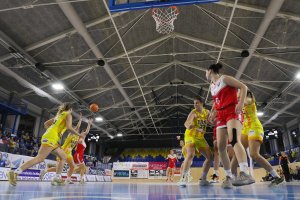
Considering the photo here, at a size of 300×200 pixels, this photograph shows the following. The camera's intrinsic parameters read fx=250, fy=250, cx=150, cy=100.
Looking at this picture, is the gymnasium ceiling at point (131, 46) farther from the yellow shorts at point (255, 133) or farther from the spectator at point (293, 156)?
the yellow shorts at point (255, 133)

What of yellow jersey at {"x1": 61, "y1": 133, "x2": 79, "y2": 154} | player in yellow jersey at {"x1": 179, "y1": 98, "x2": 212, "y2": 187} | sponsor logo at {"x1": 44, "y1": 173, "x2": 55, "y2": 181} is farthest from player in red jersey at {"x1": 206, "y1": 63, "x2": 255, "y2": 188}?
sponsor logo at {"x1": 44, "y1": 173, "x2": 55, "y2": 181}

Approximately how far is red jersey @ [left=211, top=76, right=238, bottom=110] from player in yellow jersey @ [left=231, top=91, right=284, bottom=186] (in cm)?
88

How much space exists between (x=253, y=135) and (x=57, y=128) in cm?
405

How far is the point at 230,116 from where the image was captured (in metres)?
3.55

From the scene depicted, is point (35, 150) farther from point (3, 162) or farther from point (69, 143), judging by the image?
point (69, 143)

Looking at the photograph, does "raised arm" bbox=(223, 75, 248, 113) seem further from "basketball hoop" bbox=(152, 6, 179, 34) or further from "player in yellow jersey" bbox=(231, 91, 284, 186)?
"basketball hoop" bbox=(152, 6, 179, 34)

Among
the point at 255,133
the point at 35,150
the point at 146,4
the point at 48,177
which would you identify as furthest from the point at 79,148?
the point at 35,150

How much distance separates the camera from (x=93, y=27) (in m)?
12.8

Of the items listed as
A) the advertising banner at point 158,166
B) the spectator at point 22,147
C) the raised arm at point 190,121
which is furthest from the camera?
the advertising banner at point 158,166

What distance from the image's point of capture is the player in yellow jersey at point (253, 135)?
446cm

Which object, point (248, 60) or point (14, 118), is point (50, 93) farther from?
point (248, 60)

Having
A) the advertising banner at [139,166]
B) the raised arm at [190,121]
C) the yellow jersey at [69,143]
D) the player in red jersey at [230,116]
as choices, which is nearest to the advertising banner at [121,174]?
the advertising banner at [139,166]

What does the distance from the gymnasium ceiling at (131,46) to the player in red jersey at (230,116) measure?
8533mm

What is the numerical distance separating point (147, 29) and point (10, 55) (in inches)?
311
